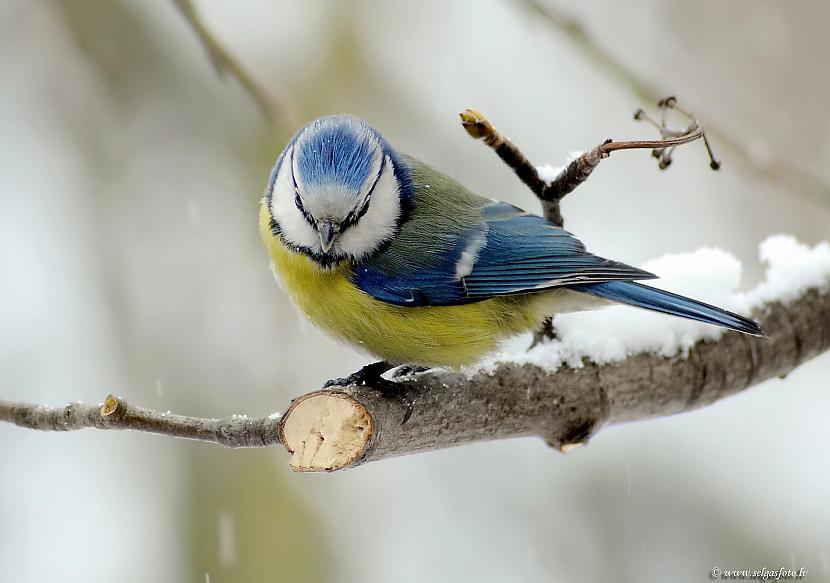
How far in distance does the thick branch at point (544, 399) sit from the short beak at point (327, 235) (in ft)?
1.60

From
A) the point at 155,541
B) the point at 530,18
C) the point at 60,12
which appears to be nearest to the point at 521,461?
the point at 155,541

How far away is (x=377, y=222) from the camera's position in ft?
9.95

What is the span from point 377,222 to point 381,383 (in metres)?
0.58

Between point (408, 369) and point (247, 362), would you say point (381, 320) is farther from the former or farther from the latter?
point (247, 362)

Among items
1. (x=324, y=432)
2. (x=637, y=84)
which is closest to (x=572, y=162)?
(x=637, y=84)

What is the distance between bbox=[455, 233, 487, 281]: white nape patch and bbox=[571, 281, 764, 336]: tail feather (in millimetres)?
362

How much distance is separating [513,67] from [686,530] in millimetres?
3360

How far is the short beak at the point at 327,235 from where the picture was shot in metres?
2.82

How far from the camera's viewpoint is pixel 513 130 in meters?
6.07

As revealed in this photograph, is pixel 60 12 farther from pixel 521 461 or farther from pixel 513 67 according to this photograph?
pixel 521 461

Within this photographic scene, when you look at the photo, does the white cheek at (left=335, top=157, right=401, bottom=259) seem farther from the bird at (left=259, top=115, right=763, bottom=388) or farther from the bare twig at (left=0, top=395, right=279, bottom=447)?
the bare twig at (left=0, top=395, right=279, bottom=447)

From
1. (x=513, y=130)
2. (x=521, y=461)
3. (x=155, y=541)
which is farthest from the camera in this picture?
(x=513, y=130)

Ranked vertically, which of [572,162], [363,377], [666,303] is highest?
[572,162]

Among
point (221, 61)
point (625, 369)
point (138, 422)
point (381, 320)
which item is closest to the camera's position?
point (138, 422)
